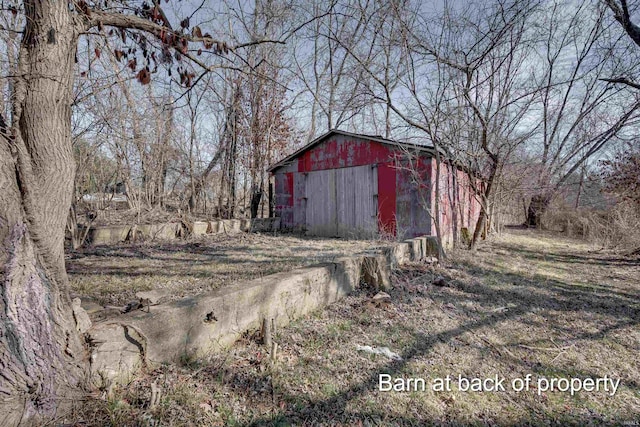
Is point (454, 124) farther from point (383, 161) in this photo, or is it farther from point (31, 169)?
point (31, 169)

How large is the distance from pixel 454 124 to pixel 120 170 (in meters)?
7.91

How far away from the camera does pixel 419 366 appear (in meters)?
2.73

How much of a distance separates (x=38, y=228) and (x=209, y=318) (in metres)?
1.30

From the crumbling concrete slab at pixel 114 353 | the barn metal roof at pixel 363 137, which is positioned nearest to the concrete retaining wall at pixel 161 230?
the barn metal roof at pixel 363 137

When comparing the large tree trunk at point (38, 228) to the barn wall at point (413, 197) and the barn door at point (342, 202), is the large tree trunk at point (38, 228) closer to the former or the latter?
the barn wall at point (413, 197)

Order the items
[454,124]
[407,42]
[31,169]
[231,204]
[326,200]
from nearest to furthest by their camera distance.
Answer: [31,169] → [407,42] → [454,124] → [326,200] → [231,204]

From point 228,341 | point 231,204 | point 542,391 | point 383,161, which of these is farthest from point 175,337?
point 231,204

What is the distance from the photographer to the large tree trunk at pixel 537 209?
15430 mm

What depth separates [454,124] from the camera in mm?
7566

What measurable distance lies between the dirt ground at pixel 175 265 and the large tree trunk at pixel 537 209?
13.3m

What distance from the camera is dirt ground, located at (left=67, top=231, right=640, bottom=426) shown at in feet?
6.64

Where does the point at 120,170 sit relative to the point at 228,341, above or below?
above

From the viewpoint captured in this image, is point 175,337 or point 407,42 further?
point 407,42

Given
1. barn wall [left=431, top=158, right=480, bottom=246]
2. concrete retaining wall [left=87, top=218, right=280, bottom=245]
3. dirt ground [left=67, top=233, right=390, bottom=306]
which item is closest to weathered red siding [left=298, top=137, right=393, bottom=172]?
barn wall [left=431, top=158, right=480, bottom=246]
